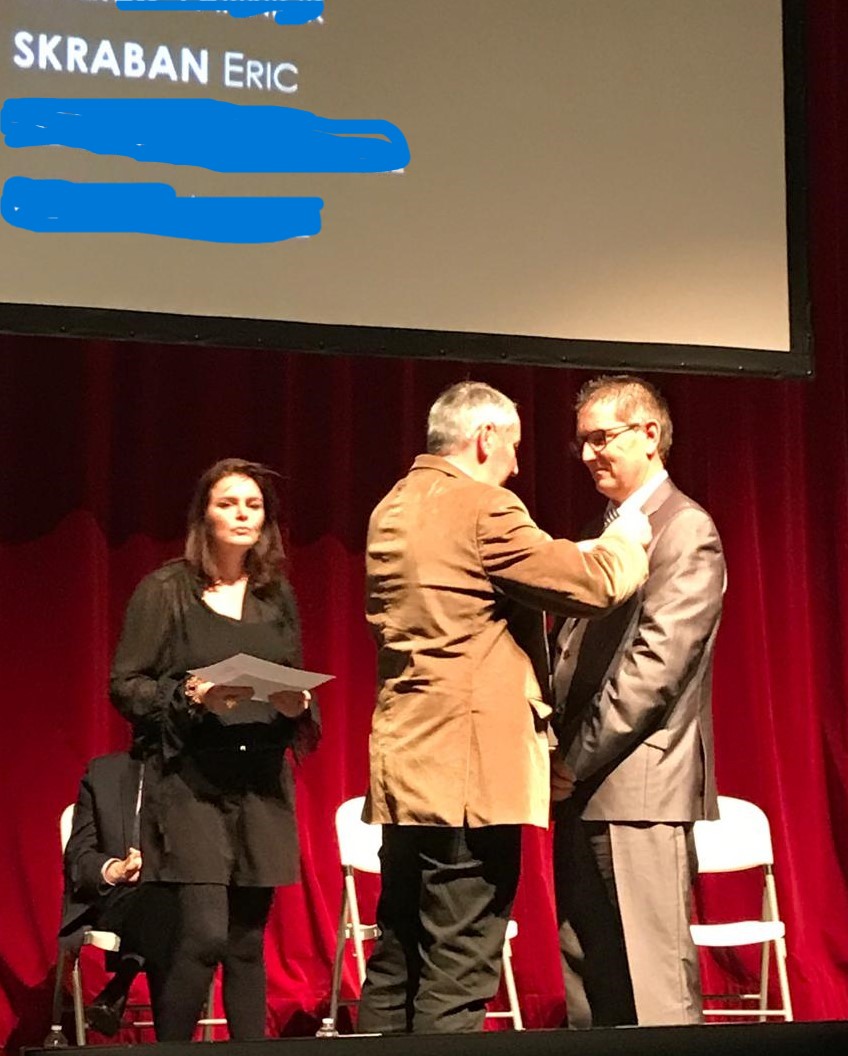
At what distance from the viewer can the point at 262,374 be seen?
500cm

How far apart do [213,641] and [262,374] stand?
5.64 ft

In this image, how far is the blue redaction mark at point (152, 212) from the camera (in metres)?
4.13

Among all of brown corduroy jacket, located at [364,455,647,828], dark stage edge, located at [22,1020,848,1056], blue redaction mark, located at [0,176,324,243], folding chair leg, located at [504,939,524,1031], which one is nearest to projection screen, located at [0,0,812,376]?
blue redaction mark, located at [0,176,324,243]

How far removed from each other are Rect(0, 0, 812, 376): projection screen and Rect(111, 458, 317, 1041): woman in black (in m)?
0.88

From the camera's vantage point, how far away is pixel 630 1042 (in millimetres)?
2133

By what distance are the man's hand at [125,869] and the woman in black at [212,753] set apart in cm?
42

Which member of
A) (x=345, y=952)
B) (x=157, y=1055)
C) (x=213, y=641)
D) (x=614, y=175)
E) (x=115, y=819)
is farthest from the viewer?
(x=345, y=952)

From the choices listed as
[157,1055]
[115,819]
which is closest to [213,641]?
[115,819]

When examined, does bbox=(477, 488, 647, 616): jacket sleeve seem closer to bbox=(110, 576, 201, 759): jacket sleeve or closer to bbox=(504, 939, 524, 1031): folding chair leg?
bbox=(110, 576, 201, 759): jacket sleeve

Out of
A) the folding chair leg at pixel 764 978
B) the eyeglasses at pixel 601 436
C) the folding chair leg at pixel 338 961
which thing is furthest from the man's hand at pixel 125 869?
the folding chair leg at pixel 764 978

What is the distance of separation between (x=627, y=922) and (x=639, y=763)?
303mm

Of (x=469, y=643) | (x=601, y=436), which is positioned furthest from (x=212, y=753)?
(x=601, y=436)

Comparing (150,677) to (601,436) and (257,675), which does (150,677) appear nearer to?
(257,675)

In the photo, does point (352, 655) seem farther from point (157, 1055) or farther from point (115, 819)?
point (157, 1055)
